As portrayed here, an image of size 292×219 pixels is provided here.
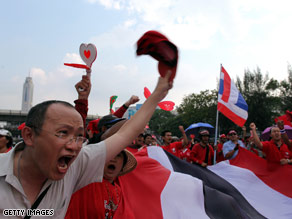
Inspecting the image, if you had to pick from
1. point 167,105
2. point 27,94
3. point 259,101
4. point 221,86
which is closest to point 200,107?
point 259,101

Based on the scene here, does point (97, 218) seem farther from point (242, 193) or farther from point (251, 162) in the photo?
point (251, 162)

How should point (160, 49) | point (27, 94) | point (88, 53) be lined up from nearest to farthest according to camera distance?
point (160, 49) → point (88, 53) → point (27, 94)

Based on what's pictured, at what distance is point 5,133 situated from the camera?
402cm

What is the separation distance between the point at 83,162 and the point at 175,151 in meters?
6.35

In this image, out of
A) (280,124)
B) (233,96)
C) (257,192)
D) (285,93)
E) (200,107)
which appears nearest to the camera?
(257,192)

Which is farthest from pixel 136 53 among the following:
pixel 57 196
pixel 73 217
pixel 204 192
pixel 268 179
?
pixel 268 179

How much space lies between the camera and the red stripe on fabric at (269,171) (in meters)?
4.89

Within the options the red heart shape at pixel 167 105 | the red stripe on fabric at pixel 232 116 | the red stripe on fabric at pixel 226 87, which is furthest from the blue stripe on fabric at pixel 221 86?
the red heart shape at pixel 167 105

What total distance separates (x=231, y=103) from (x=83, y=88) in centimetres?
609

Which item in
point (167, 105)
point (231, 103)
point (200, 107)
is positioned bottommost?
point (200, 107)

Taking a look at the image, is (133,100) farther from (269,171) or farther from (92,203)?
(269,171)

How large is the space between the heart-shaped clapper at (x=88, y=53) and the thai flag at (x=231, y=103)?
5545 mm

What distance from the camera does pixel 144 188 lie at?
2977mm

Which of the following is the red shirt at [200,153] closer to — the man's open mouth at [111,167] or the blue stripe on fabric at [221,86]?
the blue stripe on fabric at [221,86]
